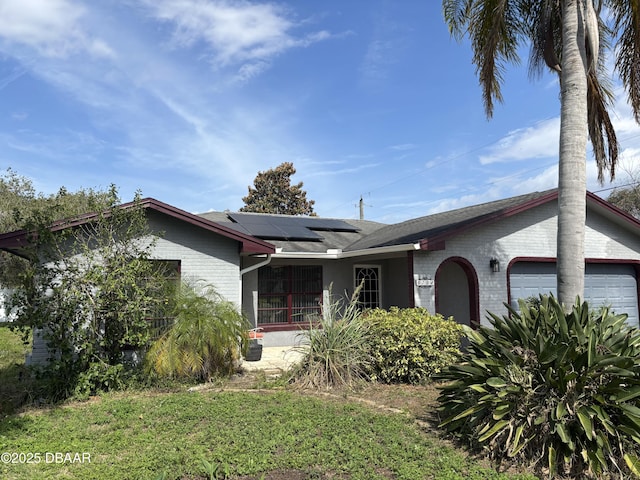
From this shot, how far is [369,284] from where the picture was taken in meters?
13.8

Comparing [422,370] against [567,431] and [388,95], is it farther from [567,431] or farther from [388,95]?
[388,95]

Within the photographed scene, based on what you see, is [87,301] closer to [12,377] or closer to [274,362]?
[12,377]

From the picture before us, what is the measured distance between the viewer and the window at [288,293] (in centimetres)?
1278

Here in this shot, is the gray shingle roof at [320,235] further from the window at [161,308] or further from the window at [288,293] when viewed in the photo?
the window at [161,308]

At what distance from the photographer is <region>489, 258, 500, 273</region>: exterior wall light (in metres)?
11.3

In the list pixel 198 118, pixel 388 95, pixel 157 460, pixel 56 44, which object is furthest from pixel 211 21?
pixel 157 460

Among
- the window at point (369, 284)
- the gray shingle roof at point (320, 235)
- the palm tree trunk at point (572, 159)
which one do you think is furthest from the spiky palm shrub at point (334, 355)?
the window at point (369, 284)

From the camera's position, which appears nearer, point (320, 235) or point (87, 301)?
point (87, 301)

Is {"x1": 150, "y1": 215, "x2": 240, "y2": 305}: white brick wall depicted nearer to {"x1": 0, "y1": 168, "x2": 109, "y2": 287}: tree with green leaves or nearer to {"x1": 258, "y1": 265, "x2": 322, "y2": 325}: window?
{"x1": 258, "y1": 265, "x2": 322, "y2": 325}: window

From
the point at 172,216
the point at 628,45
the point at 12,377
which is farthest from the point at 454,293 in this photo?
the point at 12,377

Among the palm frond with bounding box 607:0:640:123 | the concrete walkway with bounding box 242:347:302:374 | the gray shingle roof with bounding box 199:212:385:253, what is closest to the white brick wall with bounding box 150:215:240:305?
the concrete walkway with bounding box 242:347:302:374

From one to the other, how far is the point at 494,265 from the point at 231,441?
27.9ft

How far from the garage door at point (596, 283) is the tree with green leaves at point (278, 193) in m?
A: 27.0

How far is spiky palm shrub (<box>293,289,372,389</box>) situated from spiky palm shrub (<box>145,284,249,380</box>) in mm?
1296
